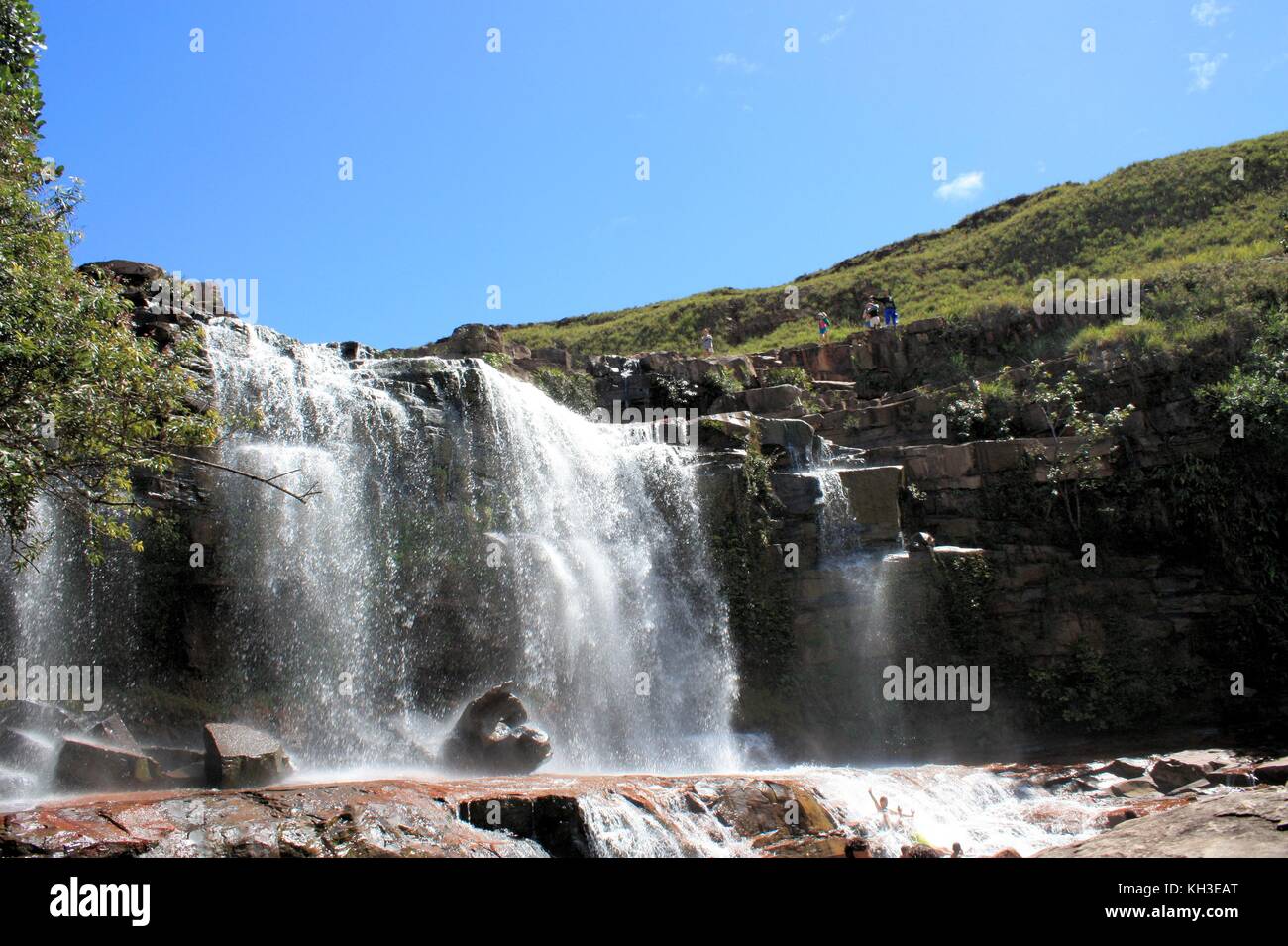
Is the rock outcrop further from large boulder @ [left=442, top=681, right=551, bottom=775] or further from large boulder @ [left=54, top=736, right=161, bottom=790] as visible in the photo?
large boulder @ [left=54, top=736, right=161, bottom=790]

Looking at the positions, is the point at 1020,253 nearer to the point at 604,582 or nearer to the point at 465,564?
the point at 604,582

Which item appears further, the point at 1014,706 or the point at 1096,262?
the point at 1096,262

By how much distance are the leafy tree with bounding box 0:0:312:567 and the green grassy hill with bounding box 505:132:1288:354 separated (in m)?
25.4

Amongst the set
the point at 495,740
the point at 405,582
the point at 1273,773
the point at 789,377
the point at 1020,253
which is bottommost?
the point at 1273,773

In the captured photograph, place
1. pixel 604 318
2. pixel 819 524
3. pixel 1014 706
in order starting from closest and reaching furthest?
pixel 1014 706 < pixel 819 524 < pixel 604 318

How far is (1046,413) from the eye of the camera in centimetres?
2205

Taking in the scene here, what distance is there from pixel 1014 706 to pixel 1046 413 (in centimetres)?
739

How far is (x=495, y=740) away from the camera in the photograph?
563 inches

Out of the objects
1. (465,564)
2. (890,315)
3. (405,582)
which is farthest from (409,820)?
(890,315)

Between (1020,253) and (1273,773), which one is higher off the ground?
(1020,253)

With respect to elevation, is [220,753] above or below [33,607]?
below

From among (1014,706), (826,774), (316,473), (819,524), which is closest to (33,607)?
(316,473)

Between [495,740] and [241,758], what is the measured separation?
369 cm
